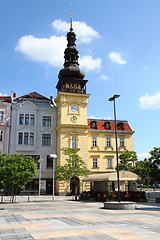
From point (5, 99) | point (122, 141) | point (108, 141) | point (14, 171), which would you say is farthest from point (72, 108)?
point (14, 171)

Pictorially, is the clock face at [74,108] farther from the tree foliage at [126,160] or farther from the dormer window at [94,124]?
the tree foliage at [126,160]

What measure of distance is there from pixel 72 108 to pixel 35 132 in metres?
7.97

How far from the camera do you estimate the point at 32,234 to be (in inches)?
347

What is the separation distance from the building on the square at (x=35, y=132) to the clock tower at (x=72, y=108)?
67.4 inches

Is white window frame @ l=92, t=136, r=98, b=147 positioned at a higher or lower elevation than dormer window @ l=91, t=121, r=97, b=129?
lower

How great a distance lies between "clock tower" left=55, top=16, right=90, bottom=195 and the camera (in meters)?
39.8

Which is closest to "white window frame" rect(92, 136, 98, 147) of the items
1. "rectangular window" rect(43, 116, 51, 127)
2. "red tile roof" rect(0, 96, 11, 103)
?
"rectangular window" rect(43, 116, 51, 127)

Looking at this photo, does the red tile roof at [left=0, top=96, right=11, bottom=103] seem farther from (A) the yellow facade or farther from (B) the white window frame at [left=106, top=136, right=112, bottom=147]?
(B) the white window frame at [left=106, top=136, right=112, bottom=147]

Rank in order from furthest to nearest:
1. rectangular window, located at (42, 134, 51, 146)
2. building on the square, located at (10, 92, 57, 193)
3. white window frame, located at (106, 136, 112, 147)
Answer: white window frame, located at (106, 136, 112, 147), rectangular window, located at (42, 134, 51, 146), building on the square, located at (10, 92, 57, 193)

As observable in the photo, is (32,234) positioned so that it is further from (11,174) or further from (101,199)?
(101,199)

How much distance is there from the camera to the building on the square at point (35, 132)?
39656 millimetres

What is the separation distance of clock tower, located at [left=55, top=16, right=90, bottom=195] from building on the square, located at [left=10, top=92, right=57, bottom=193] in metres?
1.71

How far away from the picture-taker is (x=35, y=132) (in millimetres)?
41031

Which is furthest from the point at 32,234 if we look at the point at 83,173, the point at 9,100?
the point at 9,100
